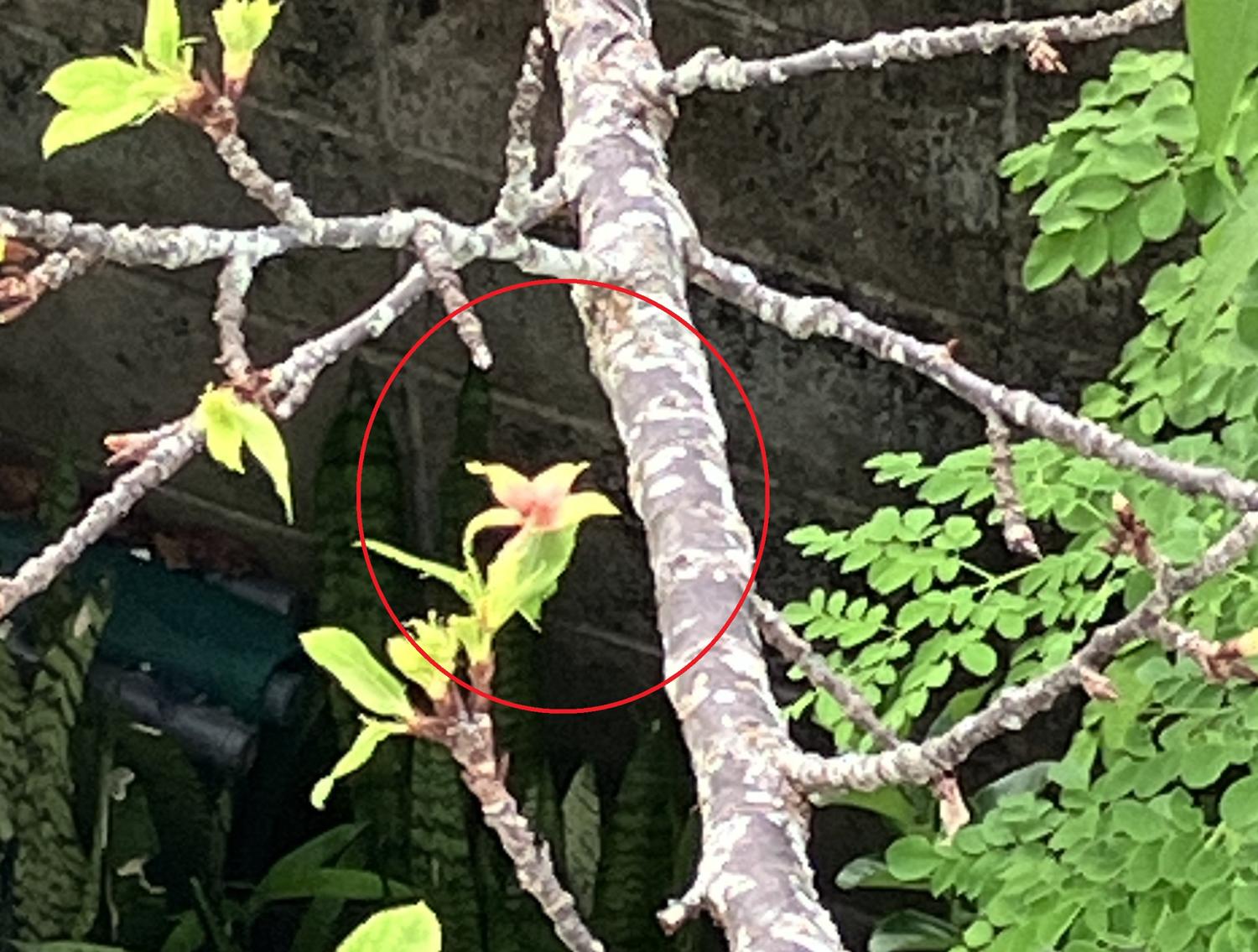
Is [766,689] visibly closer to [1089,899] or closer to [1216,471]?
[1216,471]

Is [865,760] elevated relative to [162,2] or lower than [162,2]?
lower

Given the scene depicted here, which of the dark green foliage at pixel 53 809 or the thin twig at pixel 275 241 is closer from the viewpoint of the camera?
the thin twig at pixel 275 241

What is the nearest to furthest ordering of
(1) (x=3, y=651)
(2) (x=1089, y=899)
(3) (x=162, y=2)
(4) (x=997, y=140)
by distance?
(3) (x=162, y=2)
(2) (x=1089, y=899)
(4) (x=997, y=140)
(1) (x=3, y=651)

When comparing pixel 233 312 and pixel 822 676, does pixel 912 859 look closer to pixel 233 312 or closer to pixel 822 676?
pixel 822 676

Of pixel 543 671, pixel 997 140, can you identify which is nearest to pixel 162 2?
pixel 997 140

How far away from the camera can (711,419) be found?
16.2 inches

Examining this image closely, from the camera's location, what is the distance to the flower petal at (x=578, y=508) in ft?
1.33

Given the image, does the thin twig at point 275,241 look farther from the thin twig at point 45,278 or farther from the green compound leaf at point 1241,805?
the green compound leaf at point 1241,805

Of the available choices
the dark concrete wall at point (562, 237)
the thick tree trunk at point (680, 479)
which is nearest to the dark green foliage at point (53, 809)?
the dark concrete wall at point (562, 237)

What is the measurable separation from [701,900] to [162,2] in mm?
248

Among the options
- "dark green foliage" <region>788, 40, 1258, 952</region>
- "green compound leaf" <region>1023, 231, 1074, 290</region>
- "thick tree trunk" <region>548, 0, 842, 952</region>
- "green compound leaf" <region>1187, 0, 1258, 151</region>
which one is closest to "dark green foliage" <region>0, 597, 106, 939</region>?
"dark green foliage" <region>788, 40, 1258, 952</region>

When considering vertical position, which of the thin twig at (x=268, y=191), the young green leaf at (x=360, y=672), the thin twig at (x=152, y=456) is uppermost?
the thin twig at (x=268, y=191)

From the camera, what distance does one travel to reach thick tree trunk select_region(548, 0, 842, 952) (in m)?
0.33

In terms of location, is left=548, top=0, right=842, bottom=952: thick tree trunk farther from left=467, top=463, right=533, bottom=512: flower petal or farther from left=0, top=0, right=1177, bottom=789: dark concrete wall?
left=0, top=0, right=1177, bottom=789: dark concrete wall
